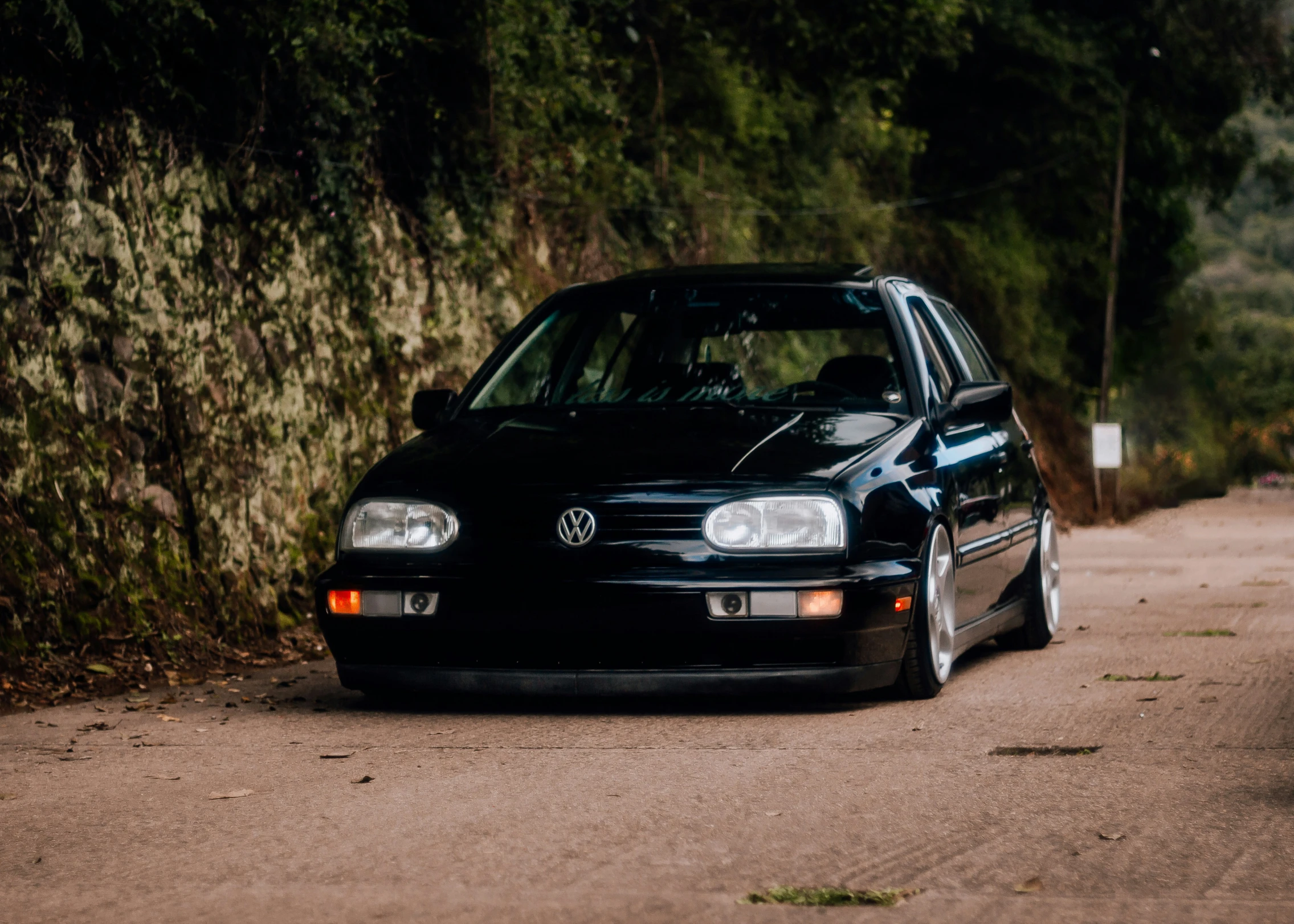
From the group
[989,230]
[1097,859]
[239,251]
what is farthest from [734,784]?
[989,230]

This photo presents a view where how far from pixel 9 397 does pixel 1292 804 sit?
19.3 feet

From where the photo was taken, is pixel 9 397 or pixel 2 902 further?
pixel 9 397

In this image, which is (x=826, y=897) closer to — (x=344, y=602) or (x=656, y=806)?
(x=656, y=806)

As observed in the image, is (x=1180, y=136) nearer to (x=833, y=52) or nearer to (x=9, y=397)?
(x=833, y=52)

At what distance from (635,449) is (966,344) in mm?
2984

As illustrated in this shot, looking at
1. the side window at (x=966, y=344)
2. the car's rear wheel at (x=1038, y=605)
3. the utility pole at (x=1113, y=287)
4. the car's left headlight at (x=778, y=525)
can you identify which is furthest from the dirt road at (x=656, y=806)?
the utility pole at (x=1113, y=287)

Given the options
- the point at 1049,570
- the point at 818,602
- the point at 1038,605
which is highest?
the point at 818,602

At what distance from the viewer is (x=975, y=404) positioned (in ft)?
25.1

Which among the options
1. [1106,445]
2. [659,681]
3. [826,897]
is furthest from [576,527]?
[1106,445]

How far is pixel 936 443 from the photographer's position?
739 cm

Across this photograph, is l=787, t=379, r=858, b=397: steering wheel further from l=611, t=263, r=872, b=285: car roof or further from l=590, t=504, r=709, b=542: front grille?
l=590, t=504, r=709, b=542: front grille

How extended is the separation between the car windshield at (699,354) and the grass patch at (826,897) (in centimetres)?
355

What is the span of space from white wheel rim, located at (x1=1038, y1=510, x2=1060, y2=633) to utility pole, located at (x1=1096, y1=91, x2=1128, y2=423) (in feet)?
68.6

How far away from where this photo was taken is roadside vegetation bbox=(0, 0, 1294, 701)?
8711 mm
